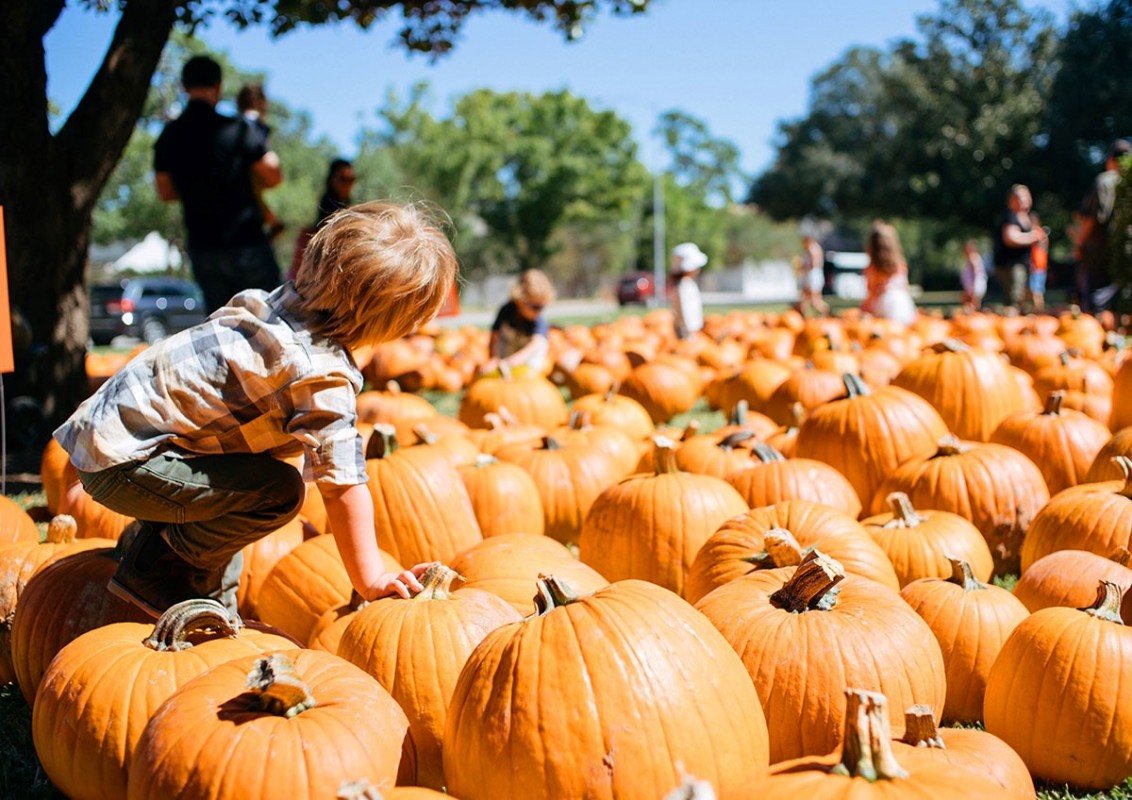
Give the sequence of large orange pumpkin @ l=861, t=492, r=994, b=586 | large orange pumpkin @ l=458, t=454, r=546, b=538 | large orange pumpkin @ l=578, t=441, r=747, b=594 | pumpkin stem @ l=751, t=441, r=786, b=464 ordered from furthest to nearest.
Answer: pumpkin stem @ l=751, t=441, r=786, b=464
large orange pumpkin @ l=458, t=454, r=546, b=538
large orange pumpkin @ l=578, t=441, r=747, b=594
large orange pumpkin @ l=861, t=492, r=994, b=586

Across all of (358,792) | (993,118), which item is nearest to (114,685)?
(358,792)

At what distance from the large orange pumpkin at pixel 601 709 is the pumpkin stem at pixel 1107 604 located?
39.5 inches

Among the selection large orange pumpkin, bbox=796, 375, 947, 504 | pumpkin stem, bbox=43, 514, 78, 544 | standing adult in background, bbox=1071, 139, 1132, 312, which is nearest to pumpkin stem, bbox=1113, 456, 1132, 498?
large orange pumpkin, bbox=796, 375, 947, 504

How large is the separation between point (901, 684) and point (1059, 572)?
909mm

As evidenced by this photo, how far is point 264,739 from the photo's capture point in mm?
1955

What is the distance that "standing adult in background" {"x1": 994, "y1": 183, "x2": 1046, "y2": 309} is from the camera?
13594 millimetres

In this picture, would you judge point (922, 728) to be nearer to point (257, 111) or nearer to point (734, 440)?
point (734, 440)

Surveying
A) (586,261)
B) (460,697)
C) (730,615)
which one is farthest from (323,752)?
(586,261)

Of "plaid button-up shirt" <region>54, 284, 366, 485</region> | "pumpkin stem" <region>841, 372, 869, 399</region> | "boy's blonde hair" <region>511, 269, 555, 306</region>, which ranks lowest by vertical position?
"pumpkin stem" <region>841, 372, 869, 399</region>

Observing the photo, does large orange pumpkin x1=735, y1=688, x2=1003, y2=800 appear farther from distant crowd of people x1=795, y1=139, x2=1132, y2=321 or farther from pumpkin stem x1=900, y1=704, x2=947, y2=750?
distant crowd of people x1=795, y1=139, x2=1132, y2=321

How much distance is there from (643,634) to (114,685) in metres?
1.21

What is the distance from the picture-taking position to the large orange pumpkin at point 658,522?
377cm

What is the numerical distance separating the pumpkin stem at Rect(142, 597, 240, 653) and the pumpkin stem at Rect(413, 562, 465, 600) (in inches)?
18.9

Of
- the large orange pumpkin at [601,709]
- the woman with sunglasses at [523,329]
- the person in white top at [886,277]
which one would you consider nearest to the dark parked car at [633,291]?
the person in white top at [886,277]
